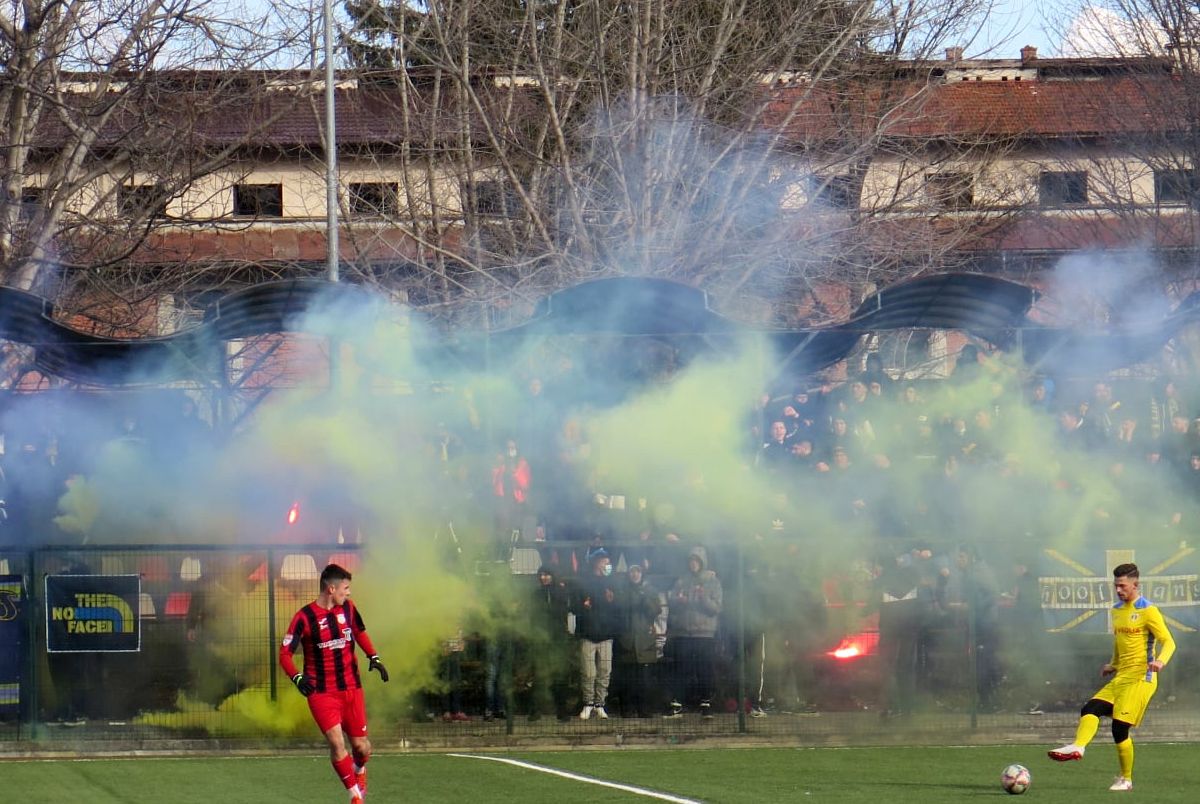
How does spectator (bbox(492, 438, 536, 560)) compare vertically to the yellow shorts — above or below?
above

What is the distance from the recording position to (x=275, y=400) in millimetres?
18609

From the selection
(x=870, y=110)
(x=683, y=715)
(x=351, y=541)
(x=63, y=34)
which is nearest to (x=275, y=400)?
(x=351, y=541)

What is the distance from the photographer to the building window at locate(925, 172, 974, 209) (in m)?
27.6

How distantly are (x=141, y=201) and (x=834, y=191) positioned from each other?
10.5 metres

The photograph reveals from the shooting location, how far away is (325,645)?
11.9 meters

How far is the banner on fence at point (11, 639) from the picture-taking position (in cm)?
1531

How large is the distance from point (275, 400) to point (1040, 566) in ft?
27.3

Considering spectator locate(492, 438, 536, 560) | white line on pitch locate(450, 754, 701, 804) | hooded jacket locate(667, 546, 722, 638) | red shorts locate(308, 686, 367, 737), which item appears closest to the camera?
red shorts locate(308, 686, 367, 737)

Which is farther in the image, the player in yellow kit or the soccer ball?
the player in yellow kit

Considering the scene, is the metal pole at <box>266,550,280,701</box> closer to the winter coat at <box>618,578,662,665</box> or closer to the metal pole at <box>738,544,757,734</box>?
the winter coat at <box>618,578,662,665</box>

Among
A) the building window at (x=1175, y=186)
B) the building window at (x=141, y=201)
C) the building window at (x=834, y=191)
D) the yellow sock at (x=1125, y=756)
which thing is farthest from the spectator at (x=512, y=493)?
the building window at (x=1175, y=186)

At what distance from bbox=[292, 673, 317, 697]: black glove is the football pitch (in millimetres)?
963

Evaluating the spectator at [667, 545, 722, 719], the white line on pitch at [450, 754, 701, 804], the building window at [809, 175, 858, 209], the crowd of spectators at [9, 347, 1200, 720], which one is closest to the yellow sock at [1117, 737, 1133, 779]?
the white line on pitch at [450, 754, 701, 804]

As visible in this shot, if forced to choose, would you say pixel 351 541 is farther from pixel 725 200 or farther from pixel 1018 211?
pixel 1018 211
